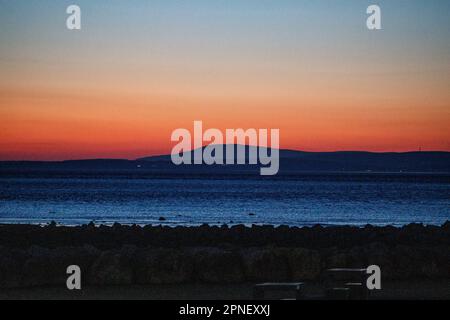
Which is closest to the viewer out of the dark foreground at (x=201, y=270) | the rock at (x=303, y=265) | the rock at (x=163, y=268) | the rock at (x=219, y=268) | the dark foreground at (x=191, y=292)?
the dark foreground at (x=191, y=292)

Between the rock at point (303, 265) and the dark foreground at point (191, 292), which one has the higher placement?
the rock at point (303, 265)

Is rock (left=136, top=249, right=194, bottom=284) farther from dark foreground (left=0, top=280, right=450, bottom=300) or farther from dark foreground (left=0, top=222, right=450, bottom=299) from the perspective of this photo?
dark foreground (left=0, top=280, right=450, bottom=300)

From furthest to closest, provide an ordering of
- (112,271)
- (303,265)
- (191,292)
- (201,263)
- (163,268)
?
(303,265) → (201,263) → (163,268) → (112,271) → (191,292)

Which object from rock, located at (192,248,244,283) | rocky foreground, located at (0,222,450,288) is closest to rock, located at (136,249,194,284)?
rocky foreground, located at (0,222,450,288)

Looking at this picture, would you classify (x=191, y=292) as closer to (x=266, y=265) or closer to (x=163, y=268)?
(x=163, y=268)

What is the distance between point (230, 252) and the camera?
15773mm

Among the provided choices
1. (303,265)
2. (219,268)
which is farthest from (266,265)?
(219,268)

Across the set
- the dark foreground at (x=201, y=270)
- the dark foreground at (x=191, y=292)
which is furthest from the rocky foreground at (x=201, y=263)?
the dark foreground at (x=191, y=292)

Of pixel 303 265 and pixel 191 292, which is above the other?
pixel 303 265

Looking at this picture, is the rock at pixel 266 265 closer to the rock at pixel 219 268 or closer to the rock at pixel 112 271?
the rock at pixel 219 268

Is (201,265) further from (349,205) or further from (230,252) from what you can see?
(349,205)
